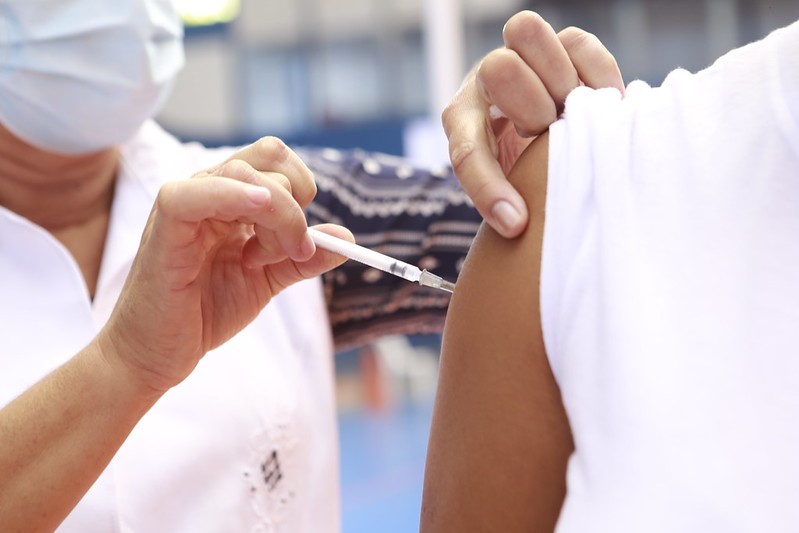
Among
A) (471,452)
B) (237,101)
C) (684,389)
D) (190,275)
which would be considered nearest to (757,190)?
(684,389)

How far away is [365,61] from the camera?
888cm

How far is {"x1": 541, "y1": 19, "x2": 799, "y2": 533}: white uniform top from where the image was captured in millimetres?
634

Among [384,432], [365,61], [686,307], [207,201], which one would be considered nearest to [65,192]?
[207,201]

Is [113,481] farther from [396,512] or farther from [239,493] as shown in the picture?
[396,512]

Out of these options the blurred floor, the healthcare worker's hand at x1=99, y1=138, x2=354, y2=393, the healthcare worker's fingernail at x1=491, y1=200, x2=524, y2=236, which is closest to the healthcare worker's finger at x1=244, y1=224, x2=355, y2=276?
the healthcare worker's hand at x1=99, y1=138, x2=354, y2=393

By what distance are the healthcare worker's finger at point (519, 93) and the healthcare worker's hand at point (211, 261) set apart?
0.67ft

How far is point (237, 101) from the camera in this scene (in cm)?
887

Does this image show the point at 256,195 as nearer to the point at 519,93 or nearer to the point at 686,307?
the point at 519,93

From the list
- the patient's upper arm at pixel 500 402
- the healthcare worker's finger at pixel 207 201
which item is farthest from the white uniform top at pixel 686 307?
the healthcare worker's finger at pixel 207 201

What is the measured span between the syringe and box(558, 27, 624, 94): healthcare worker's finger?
0.78ft

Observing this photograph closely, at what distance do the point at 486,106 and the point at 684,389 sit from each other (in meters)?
0.39

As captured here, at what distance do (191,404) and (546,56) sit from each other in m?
0.67

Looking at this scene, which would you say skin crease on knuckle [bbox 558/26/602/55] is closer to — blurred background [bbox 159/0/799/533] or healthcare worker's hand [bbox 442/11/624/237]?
healthcare worker's hand [bbox 442/11/624/237]

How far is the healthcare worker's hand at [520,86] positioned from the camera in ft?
2.84
